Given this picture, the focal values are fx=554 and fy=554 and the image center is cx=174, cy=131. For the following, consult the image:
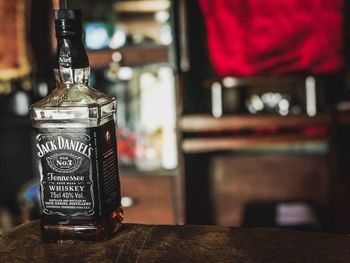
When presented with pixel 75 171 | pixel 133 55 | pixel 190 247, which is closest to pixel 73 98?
pixel 75 171

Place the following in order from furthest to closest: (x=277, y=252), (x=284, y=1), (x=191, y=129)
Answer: (x=191, y=129), (x=284, y=1), (x=277, y=252)

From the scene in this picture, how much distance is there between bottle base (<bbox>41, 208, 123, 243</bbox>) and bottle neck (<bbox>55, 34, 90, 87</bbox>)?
0.29 metres

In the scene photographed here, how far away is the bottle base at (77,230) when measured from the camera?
110cm

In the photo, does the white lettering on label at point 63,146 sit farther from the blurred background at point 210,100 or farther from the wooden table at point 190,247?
the blurred background at point 210,100

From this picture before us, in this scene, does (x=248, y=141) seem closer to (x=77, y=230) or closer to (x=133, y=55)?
(x=133, y=55)

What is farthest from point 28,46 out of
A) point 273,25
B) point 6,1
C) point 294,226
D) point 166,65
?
point 294,226

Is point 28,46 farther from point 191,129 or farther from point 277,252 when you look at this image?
point 277,252

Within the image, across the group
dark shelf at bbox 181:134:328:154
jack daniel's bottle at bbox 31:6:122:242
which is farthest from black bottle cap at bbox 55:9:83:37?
dark shelf at bbox 181:134:328:154

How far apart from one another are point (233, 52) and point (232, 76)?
183 millimetres

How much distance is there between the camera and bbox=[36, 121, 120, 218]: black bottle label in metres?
1.09

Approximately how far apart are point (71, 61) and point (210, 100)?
3.40 metres

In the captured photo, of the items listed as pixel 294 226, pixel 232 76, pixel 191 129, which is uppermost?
pixel 232 76

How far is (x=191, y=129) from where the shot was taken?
13.1 feet

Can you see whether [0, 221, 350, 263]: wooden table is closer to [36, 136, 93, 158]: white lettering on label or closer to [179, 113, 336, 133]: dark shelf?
[36, 136, 93, 158]: white lettering on label
